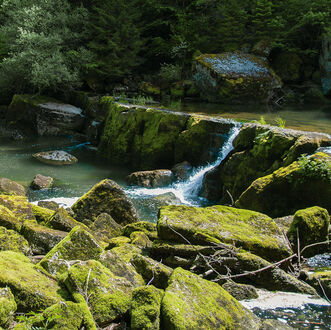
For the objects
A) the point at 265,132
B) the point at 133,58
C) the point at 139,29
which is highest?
the point at 139,29

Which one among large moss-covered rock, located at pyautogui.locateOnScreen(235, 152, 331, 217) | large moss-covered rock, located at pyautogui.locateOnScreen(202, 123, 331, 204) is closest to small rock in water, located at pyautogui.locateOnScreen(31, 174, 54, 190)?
large moss-covered rock, located at pyautogui.locateOnScreen(202, 123, 331, 204)

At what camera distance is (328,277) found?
4.65 m

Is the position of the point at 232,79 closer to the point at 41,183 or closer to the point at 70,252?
the point at 41,183

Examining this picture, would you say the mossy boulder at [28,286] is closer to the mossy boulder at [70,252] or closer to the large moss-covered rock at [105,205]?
the mossy boulder at [70,252]

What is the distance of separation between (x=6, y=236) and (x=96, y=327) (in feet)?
6.93

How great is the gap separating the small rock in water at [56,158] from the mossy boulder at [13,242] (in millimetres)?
9345

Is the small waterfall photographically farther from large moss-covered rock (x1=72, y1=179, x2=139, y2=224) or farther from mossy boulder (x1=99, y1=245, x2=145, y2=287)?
mossy boulder (x1=99, y1=245, x2=145, y2=287)

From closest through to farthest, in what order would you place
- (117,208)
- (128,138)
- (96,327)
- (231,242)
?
1. (96,327)
2. (231,242)
3. (117,208)
4. (128,138)

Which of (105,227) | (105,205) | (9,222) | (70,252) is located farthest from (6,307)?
(105,205)

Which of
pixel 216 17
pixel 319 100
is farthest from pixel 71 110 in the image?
pixel 319 100

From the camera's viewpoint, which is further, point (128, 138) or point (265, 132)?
point (128, 138)

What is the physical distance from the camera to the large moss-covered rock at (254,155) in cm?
834

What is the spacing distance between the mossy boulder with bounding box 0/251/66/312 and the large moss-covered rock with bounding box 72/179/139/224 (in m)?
3.73

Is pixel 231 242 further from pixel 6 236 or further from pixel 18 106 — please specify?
pixel 18 106
